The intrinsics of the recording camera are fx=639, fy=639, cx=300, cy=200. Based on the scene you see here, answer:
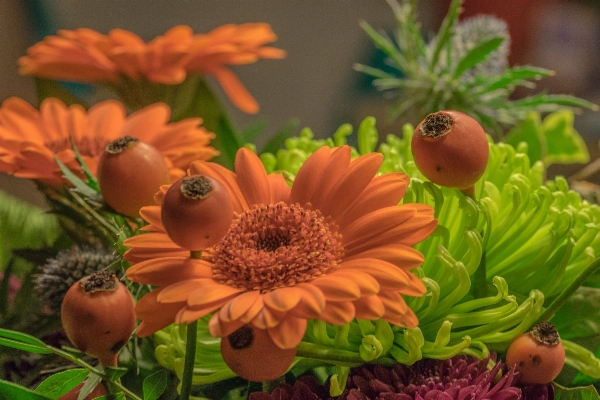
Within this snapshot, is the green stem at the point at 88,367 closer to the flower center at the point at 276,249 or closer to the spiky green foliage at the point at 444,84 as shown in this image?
the flower center at the point at 276,249

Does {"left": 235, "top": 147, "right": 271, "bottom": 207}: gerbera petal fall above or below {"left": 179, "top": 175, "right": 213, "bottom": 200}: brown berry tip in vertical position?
below

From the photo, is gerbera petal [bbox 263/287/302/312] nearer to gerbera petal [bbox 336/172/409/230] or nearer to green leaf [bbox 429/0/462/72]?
gerbera petal [bbox 336/172/409/230]

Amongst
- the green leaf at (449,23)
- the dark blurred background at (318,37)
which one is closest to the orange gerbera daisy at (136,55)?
the green leaf at (449,23)

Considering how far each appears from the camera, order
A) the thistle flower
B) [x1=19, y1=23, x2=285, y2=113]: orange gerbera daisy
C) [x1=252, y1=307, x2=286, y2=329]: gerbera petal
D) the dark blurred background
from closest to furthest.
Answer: [x1=252, y1=307, x2=286, y2=329]: gerbera petal → the thistle flower → [x1=19, y1=23, x2=285, y2=113]: orange gerbera daisy → the dark blurred background

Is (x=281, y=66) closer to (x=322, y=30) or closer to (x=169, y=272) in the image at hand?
(x=322, y=30)

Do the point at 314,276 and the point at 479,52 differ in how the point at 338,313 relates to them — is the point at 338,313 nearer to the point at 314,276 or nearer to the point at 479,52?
the point at 314,276

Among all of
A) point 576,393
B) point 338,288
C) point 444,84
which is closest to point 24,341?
point 338,288

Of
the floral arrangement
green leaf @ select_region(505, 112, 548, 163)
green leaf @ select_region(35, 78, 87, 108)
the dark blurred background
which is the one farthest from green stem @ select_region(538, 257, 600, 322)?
the dark blurred background
